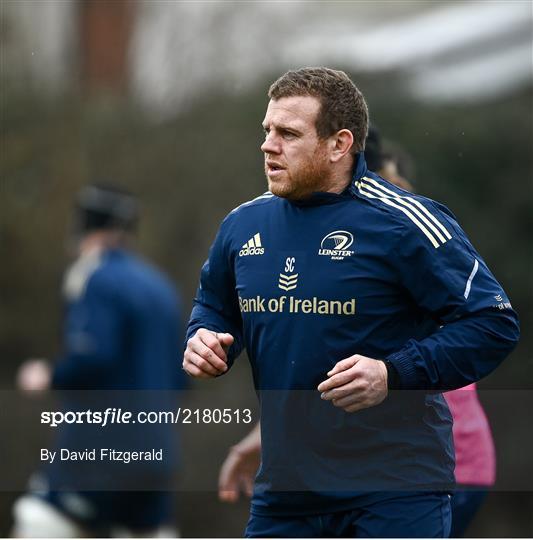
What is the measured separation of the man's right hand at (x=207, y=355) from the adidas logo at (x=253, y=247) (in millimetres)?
339

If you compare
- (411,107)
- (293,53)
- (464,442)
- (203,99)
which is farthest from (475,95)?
(464,442)

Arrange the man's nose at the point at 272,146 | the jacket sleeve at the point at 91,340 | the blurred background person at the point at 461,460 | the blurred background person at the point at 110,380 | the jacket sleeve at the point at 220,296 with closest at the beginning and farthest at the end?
the man's nose at the point at 272,146
the jacket sleeve at the point at 220,296
the blurred background person at the point at 461,460
the blurred background person at the point at 110,380
the jacket sleeve at the point at 91,340

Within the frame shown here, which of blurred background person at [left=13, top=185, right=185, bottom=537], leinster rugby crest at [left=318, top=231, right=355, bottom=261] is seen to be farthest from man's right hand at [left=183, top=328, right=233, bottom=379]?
blurred background person at [left=13, top=185, right=185, bottom=537]

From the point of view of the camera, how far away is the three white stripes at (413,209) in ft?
14.4

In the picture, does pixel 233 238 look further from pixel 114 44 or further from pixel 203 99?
pixel 114 44

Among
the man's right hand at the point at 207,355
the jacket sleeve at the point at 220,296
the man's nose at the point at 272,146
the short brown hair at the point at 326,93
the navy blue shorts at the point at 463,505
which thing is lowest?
the navy blue shorts at the point at 463,505

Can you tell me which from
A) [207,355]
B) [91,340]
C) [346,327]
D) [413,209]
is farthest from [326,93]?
[91,340]

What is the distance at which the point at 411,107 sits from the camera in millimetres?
11578

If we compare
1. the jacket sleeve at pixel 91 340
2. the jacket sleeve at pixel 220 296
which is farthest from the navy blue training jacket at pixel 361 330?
the jacket sleeve at pixel 91 340

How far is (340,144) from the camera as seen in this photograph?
15.1ft

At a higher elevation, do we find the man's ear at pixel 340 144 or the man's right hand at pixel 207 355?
the man's ear at pixel 340 144

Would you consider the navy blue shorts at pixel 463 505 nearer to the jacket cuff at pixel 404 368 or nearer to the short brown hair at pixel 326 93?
the jacket cuff at pixel 404 368

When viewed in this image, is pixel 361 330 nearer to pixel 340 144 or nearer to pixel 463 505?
pixel 340 144

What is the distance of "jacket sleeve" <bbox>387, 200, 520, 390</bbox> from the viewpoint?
430 cm
